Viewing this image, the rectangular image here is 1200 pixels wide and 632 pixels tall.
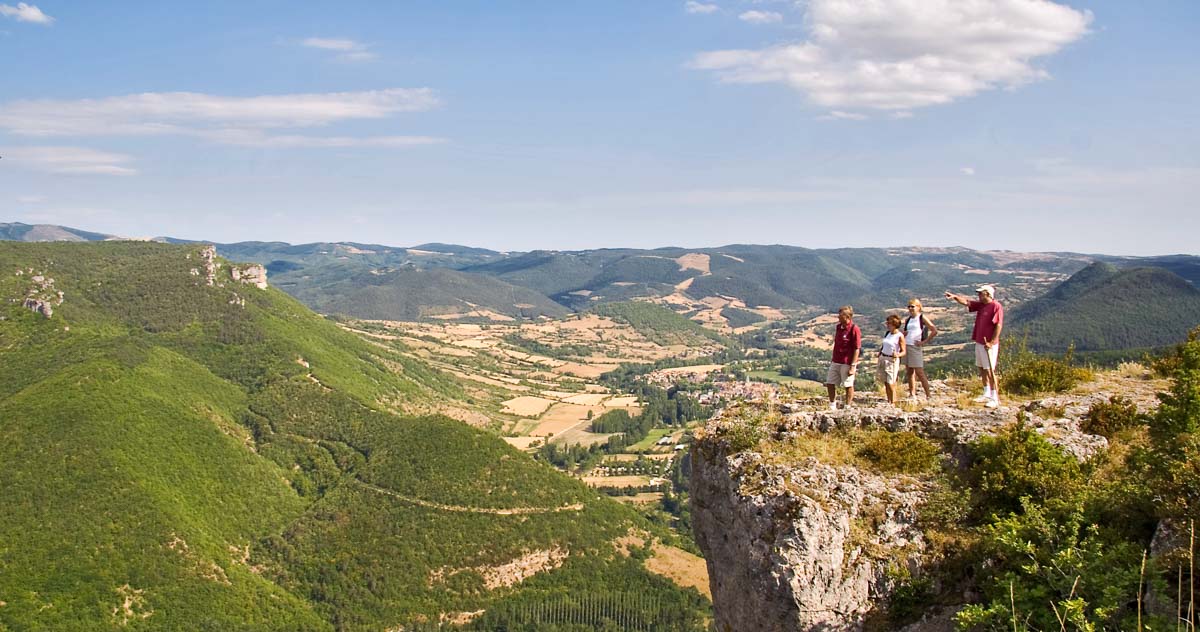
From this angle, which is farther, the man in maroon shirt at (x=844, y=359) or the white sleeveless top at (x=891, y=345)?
the man in maroon shirt at (x=844, y=359)

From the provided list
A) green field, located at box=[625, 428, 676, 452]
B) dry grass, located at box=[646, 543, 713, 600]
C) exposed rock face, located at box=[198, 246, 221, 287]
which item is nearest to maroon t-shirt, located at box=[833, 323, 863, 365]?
dry grass, located at box=[646, 543, 713, 600]

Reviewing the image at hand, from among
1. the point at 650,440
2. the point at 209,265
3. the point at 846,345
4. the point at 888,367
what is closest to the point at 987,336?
the point at 888,367

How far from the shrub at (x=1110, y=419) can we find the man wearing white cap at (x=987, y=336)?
1729 millimetres

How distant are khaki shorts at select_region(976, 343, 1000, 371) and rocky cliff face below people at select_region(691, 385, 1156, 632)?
1104 millimetres

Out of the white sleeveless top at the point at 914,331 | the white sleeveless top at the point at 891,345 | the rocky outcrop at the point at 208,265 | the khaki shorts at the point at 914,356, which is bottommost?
the khaki shorts at the point at 914,356

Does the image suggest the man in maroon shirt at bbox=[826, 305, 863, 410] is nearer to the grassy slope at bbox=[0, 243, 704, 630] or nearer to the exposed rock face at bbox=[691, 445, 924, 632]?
the exposed rock face at bbox=[691, 445, 924, 632]

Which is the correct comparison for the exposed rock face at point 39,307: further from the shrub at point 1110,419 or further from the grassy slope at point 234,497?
the shrub at point 1110,419

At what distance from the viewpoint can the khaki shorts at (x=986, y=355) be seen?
14219 millimetres

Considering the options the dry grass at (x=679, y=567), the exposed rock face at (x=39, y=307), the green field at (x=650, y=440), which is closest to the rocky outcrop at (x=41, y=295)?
the exposed rock face at (x=39, y=307)

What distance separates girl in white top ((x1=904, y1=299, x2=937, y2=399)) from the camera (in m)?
15.2

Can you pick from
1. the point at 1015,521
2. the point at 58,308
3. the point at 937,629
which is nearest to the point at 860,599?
the point at 937,629

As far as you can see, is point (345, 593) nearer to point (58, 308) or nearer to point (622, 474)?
point (622, 474)

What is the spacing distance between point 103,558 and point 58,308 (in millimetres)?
90434

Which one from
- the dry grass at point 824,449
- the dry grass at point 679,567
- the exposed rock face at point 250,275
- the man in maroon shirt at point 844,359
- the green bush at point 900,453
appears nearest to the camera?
the green bush at point 900,453
